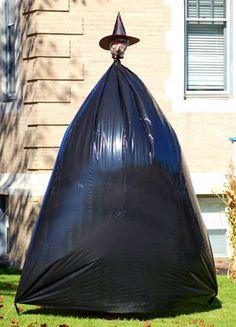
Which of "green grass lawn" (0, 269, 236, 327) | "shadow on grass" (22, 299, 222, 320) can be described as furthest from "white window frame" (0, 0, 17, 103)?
"shadow on grass" (22, 299, 222, 320)

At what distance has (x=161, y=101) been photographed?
512 inches

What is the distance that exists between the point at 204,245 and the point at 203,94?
490 centimetres

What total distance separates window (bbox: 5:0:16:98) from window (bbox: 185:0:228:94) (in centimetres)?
261

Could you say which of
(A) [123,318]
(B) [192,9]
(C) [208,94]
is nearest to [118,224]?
(A) [123,318]

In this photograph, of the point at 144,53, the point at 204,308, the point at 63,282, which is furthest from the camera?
the point at 144,53

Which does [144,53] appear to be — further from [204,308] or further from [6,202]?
[204,308]

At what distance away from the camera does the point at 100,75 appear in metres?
12.9

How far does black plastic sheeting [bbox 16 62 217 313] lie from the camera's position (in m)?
8.20

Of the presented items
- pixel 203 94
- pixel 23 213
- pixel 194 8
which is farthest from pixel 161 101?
pixel 23 213

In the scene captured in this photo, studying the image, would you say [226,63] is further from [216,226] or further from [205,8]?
[216,226]

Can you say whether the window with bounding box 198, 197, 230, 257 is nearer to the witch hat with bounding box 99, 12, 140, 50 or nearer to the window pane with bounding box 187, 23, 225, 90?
the window pane with bounding box 187, 23, 225, 90

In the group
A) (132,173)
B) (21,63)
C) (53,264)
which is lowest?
(53,264)

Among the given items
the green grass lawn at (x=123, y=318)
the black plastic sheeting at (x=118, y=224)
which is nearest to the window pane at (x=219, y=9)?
the black plastic sheeting at (x=118, y=224)

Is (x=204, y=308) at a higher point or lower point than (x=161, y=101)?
lower
